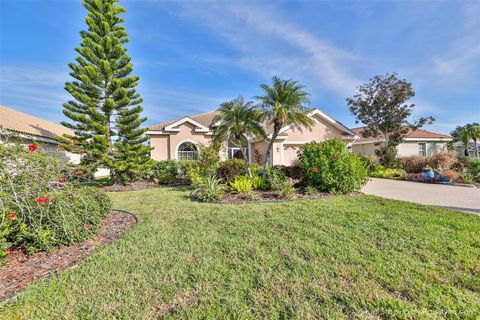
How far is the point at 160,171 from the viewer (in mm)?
14430

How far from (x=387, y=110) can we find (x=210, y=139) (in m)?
16.4

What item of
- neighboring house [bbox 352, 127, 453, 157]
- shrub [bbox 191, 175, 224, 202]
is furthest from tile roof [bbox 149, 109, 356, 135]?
neighboring house [bbox 352, 127, 453, 157]

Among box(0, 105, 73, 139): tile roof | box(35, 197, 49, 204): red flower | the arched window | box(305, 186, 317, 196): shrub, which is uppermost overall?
box(0, 105, 73, 139): tile roof

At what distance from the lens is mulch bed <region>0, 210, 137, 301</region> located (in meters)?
3.11

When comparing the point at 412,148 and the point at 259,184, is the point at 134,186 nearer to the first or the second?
the point at 259,184

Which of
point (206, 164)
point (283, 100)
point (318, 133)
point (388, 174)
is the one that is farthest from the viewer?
point (318, 133)

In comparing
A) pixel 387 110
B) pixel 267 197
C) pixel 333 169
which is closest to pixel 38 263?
pixel 267 197

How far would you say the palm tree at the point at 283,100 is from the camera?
32.0ft

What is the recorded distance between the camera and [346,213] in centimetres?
596

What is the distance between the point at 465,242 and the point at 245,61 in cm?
1443

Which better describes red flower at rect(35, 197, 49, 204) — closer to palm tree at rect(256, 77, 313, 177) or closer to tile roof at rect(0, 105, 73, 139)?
palm tree at rect(256, 77, 313, 177)

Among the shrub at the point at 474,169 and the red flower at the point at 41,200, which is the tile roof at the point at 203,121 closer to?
the shrub at the point at 474,169

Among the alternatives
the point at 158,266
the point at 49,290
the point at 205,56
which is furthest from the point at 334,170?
the point at 205,56

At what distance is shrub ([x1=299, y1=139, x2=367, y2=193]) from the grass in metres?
3.19
